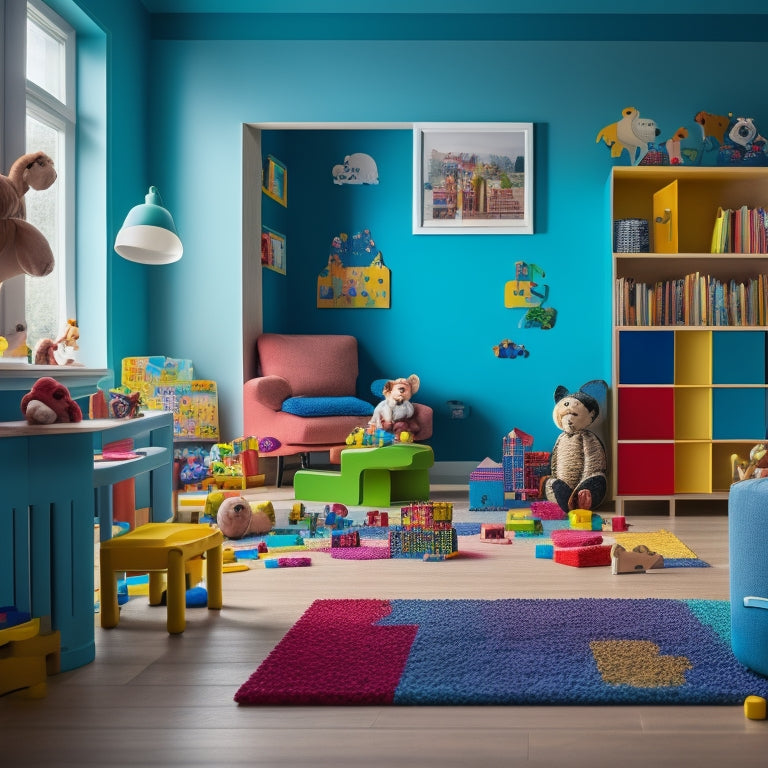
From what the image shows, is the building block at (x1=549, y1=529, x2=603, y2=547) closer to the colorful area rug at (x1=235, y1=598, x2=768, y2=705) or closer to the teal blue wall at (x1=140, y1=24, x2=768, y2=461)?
the colorful area rug at (x1=235, y1=598, x2=768, y2=705)

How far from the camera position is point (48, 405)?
90.0 inches

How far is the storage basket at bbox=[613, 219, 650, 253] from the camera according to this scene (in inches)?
187

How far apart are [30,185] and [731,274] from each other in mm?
3917

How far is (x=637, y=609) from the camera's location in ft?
8.48

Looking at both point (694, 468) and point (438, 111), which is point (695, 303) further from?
point (438, 111)

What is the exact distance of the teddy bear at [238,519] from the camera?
3.76 m

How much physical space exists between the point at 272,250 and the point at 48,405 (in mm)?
3752

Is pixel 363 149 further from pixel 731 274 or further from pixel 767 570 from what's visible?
pixel 767 570

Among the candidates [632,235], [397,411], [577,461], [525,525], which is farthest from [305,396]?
[632,235]

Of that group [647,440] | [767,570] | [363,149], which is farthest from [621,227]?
[767,570]

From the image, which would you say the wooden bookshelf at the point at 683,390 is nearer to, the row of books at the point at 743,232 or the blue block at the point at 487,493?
the row of books at the point at 743,232

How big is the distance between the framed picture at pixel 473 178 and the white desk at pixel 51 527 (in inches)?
146

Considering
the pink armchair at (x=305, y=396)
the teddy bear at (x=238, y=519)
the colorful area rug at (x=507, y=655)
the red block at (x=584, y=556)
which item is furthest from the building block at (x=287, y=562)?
the pink armchair at (x=305, y=396)

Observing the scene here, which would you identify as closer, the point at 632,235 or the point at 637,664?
the point at 637,664
